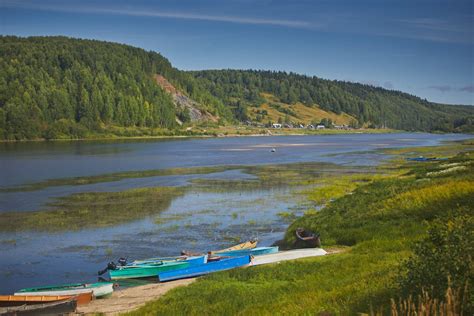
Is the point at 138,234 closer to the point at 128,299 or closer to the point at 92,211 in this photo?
the point at 92,211

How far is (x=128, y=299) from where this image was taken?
80.2ft

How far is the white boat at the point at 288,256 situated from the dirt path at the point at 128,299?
3.72 metres

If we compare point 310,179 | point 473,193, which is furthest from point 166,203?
point 473,193

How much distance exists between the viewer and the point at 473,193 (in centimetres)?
3022

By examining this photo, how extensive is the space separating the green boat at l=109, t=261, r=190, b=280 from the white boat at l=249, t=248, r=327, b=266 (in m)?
3.95

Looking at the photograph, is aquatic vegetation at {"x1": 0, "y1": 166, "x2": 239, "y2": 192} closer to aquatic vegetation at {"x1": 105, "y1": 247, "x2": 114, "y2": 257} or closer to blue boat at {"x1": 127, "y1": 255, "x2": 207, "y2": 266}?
aquatic vegetation at {"x1": 105, "y1": 247, "x2": 114, "y2": 257}

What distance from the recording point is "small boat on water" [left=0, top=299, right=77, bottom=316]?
22.2 m

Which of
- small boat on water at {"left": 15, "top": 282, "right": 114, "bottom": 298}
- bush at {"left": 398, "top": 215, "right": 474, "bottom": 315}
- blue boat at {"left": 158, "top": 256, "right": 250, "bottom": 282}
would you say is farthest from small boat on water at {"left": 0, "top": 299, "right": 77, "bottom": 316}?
bush at {"left": 398, "top": 215, "right": 474, "bottom": 315}

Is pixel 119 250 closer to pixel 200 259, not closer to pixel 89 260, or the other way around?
pixel 89 260

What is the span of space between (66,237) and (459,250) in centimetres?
3234

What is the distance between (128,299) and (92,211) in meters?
27.3

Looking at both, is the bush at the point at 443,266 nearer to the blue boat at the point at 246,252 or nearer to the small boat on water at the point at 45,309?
the small boat on water at the point at 45,309

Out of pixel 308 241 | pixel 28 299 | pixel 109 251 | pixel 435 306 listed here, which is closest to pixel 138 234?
pixel 109 251

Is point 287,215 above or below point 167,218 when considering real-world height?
above
